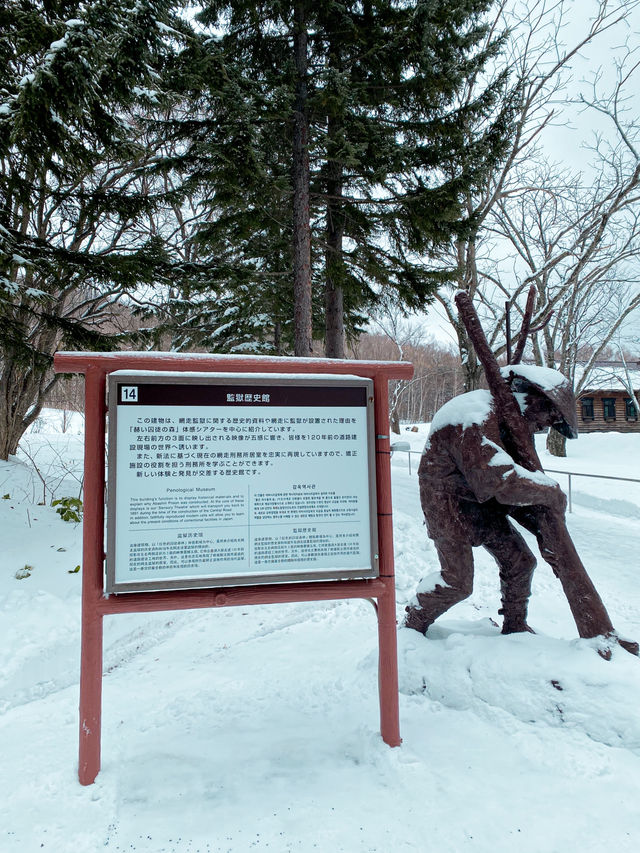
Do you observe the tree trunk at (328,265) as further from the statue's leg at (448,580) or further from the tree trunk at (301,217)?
the statue's leg at (448,580)

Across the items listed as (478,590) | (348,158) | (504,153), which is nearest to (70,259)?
(348,158)

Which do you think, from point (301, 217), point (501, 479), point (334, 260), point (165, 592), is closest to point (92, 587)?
point (165, 592)

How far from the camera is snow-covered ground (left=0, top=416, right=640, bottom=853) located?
2.00 metres

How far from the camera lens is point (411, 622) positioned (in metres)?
3.55

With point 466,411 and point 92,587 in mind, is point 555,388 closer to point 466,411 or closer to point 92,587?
point 466,411

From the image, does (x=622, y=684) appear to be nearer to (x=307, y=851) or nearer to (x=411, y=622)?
(x=411, y=622)

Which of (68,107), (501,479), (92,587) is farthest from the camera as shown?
(68,107)

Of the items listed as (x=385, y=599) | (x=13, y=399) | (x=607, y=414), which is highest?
(x=607, y=414)

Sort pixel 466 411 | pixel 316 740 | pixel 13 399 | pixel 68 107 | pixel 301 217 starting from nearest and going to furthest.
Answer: pixel 316 740 → pixel 466 411 → pixel 68 107 → pixel 301 217 → pixel 13 399

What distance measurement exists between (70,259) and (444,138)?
7161 mm

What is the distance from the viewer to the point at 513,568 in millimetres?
3387

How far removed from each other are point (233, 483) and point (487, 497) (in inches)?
67.4

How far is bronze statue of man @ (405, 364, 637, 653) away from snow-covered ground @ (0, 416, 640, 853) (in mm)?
364

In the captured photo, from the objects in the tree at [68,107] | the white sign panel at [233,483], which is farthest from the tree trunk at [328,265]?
the white sign panel at [233,483]
